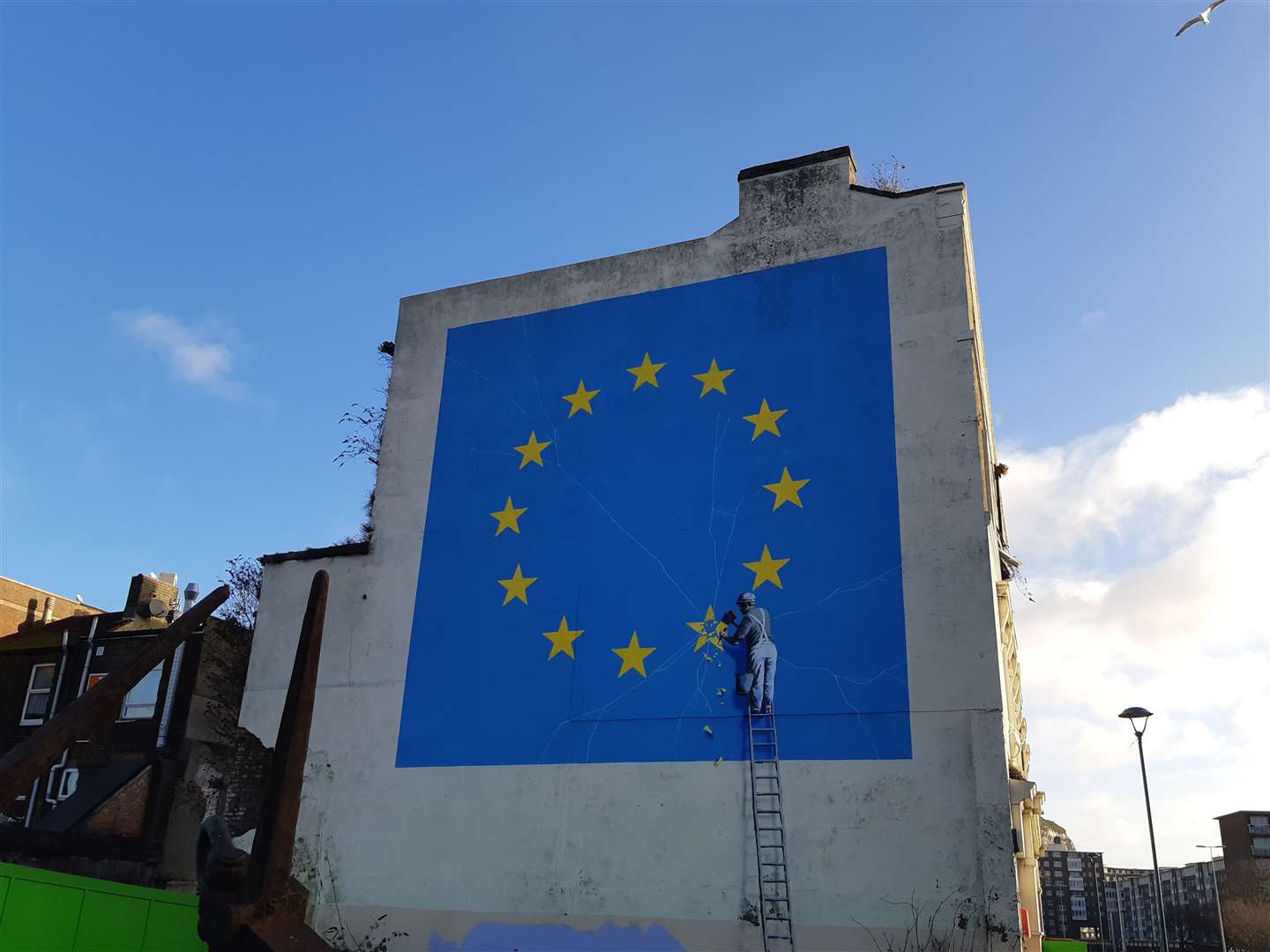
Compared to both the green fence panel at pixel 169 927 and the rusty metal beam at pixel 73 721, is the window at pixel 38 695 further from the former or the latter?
the rusty metal beam at pixel 73 721

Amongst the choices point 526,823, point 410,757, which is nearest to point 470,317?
point 410,757

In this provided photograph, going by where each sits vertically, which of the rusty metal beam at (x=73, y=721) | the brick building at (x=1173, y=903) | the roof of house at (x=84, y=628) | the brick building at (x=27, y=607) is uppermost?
the brick building at (x=27, y=607)

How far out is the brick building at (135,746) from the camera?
74.9ft

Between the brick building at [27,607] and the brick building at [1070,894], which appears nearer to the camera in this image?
the brick building at [27,607]

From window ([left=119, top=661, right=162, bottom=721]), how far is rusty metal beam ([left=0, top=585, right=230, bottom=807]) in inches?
656

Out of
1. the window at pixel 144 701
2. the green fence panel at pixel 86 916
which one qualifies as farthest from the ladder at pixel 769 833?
the window at pixel 144 701

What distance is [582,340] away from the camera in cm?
1694

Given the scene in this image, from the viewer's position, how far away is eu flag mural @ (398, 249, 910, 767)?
13688 millimetres

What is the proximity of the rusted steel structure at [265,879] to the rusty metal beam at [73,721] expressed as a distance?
304cm

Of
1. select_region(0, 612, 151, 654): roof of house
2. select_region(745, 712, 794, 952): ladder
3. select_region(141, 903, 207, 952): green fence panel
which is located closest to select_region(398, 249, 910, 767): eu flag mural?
select_region(745, 712, 794, 952): ladder

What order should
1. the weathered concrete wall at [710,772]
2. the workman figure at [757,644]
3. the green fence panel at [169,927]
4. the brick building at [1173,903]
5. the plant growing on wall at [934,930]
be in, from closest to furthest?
1. the plant growing on wall at [934,930]
2. the weathered concrete wall at [710,772]
3. the workman figure at [757,644]
4. the green fence panel at [169,927]
5. the brick building at [1173,903]

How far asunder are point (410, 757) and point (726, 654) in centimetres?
523

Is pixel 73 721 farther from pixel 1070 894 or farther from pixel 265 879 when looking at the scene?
pixel 1070 894

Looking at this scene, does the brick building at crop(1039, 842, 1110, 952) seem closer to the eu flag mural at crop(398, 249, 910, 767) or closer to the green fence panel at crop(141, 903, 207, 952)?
the eu flag mural at crop(398, 249, 910, 767)
